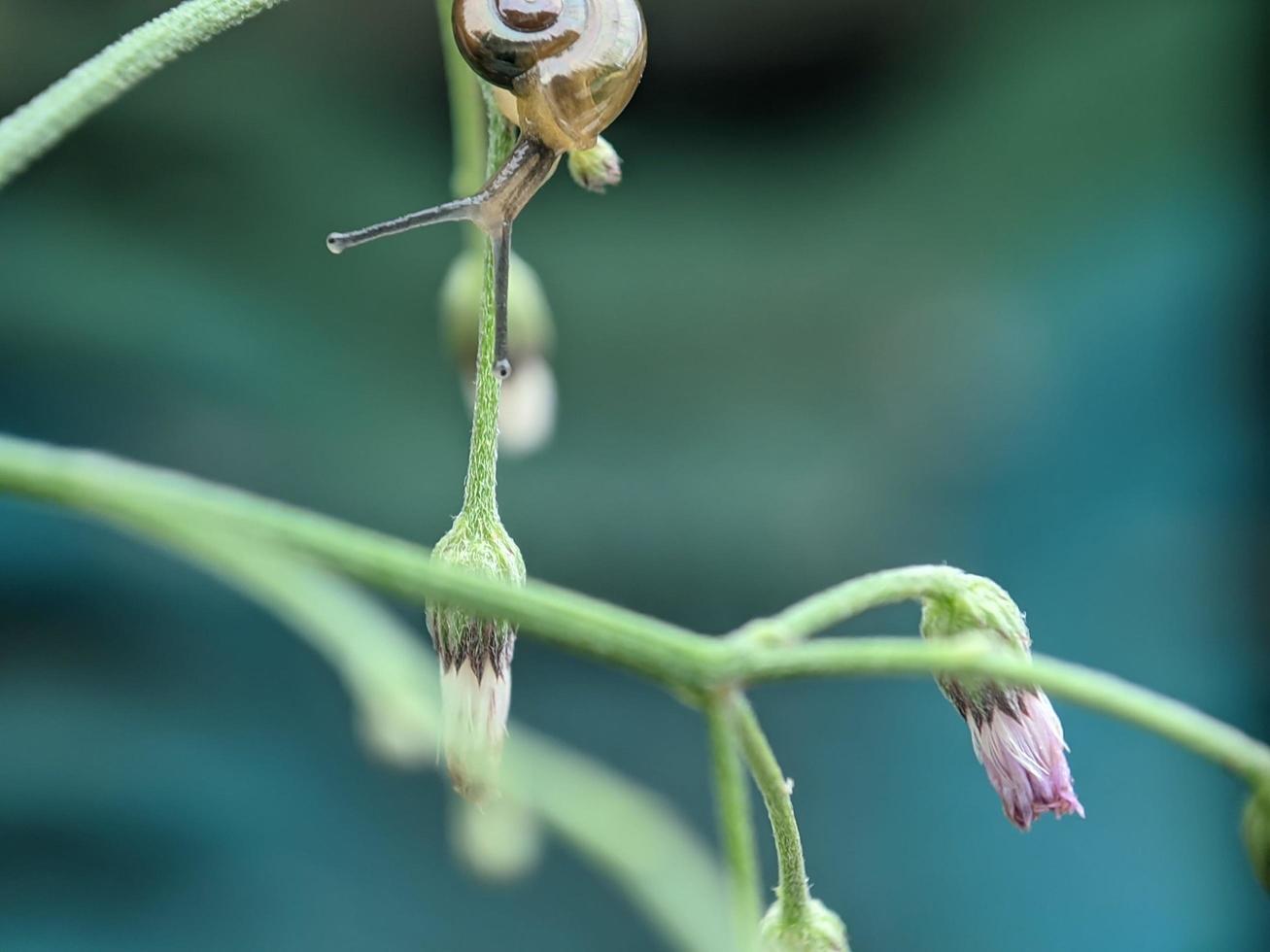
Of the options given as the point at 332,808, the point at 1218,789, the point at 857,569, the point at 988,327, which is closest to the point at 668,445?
the point at 857,569

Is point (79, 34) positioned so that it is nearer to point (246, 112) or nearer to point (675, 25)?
point (246, 112)

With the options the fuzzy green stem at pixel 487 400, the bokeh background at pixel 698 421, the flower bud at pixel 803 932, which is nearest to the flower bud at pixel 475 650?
the fuzzy green stem at pixel 487 400

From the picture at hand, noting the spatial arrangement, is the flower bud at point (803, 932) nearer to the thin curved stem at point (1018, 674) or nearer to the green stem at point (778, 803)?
the green stem at point (778, 803)

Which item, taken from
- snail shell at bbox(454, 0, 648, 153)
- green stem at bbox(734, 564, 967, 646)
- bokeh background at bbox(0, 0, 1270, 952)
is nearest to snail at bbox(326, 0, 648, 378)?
snail shell at bbox(454, 0, 648, 153)

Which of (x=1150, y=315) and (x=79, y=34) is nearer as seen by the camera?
(x=79, y=34)

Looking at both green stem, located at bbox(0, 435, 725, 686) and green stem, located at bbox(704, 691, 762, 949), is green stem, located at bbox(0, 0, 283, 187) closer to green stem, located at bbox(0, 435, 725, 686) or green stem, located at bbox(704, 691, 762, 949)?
green stem, located at bbox(0, 435, 725, 686)


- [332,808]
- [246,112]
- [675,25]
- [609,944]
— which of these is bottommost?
[609,944]
